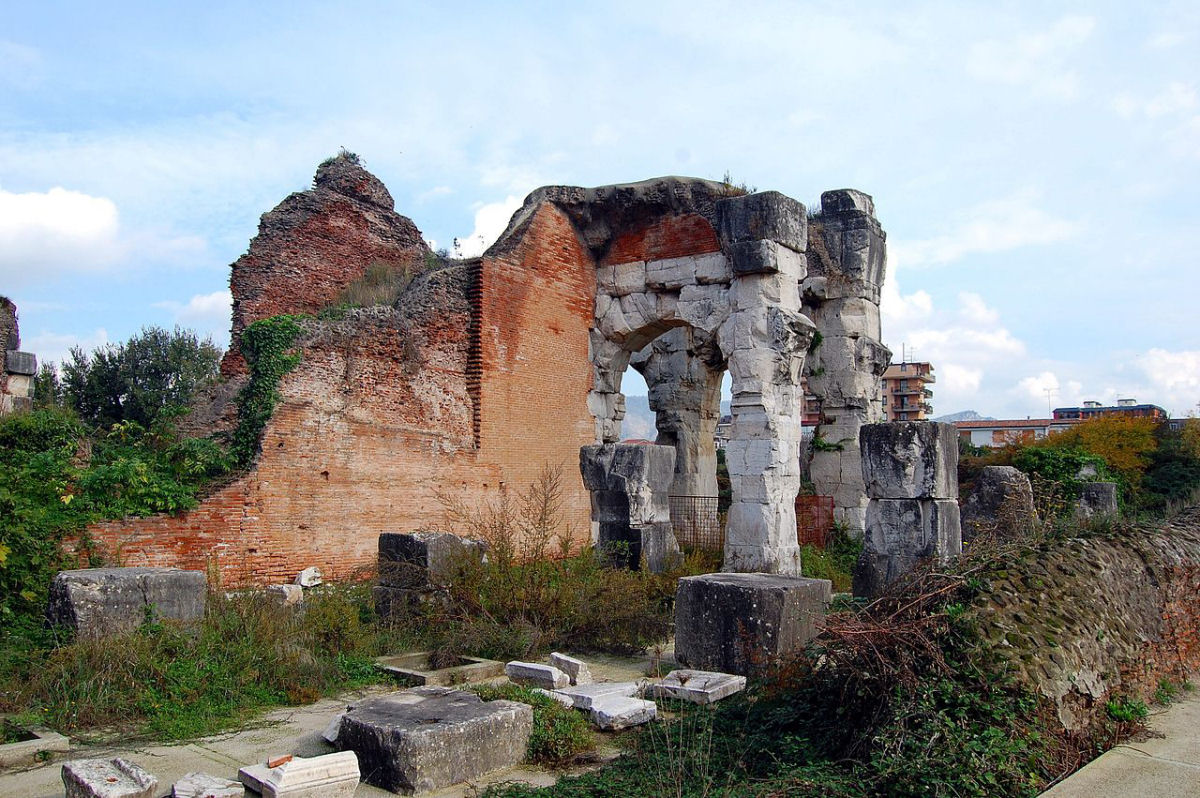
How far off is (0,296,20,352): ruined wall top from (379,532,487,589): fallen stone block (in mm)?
10587

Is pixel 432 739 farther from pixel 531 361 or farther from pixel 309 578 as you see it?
pixel 531 361

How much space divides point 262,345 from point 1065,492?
15.4 metres

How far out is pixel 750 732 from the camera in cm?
508

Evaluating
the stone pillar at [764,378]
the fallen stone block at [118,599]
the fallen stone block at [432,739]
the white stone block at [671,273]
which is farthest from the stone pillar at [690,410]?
the fallen stone block at [432,739]

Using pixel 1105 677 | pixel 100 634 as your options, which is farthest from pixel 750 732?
pixel 100 634

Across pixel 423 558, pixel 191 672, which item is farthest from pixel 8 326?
pixel 191 672

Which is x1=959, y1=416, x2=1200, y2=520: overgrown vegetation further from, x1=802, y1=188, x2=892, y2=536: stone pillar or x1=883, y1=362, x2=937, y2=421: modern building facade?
x1=883, y1=362, x2=937, y2=421: modern building facade

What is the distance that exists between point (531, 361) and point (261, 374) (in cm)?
437

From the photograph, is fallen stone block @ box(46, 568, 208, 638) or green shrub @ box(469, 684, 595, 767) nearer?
green shrub @ box(469, 684, 595, 767)

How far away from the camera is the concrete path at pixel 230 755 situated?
473 centimetres

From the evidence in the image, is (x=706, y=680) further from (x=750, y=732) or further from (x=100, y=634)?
(x=100, y=634)

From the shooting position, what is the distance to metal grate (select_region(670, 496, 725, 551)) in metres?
13.8

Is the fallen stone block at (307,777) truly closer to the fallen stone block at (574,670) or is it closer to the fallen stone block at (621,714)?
the fallen stone block at (621,714)

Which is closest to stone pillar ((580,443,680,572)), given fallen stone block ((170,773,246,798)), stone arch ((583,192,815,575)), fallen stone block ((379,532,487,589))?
stone arch ((583,192,815,575))
